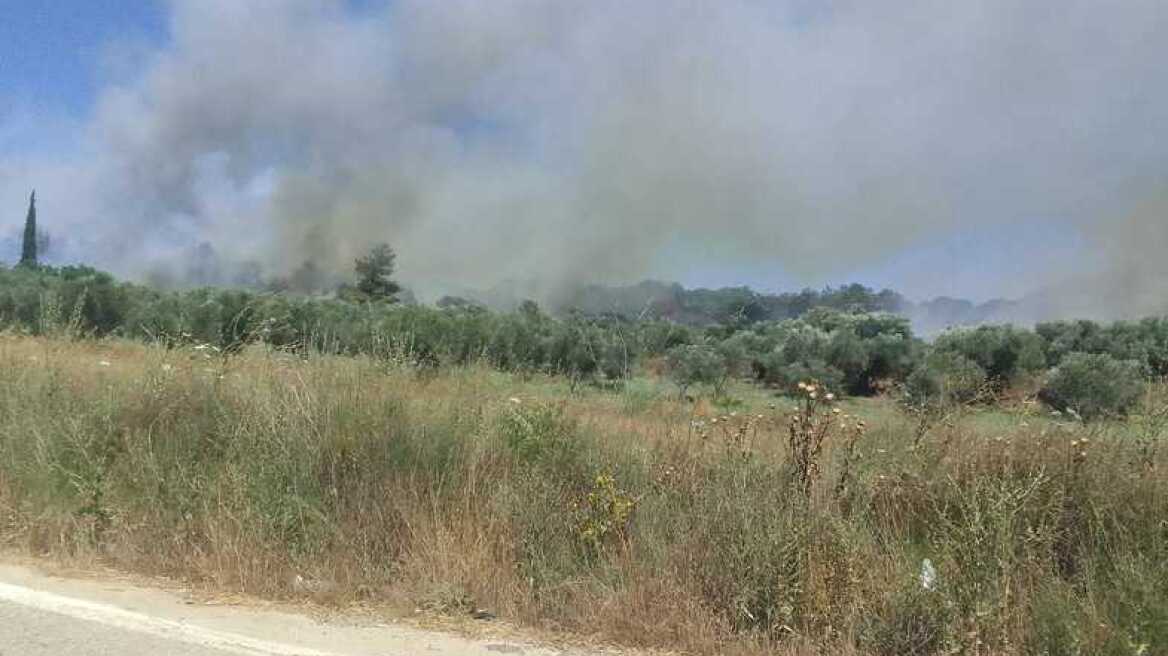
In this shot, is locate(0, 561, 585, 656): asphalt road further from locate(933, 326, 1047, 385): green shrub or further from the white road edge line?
locate(933, 326, 1047, 385): green shrub

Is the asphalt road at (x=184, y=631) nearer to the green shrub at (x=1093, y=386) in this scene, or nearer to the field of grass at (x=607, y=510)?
the field of grass at (x=607, y=510)

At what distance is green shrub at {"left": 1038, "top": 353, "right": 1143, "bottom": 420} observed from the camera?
8.06 metres

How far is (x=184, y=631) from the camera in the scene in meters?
4.76

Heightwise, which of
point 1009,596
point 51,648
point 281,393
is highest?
point 281,393

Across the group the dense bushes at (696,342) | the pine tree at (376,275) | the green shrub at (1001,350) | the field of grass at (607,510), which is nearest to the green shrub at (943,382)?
the dense bushes at (696,342)

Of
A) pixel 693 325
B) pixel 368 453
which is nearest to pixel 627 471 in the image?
pixel 368 453

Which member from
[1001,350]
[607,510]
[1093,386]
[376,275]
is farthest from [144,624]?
[376,275]

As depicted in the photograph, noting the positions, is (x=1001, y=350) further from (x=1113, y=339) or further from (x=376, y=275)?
(x=376, y=275)

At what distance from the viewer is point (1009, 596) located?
445 centimetres

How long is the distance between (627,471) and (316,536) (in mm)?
2126

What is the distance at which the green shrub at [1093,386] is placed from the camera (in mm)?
8062

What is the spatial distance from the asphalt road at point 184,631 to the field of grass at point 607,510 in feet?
1.03

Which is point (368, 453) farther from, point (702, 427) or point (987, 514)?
point (987, 514)

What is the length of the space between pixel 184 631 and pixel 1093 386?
27.3 feet
